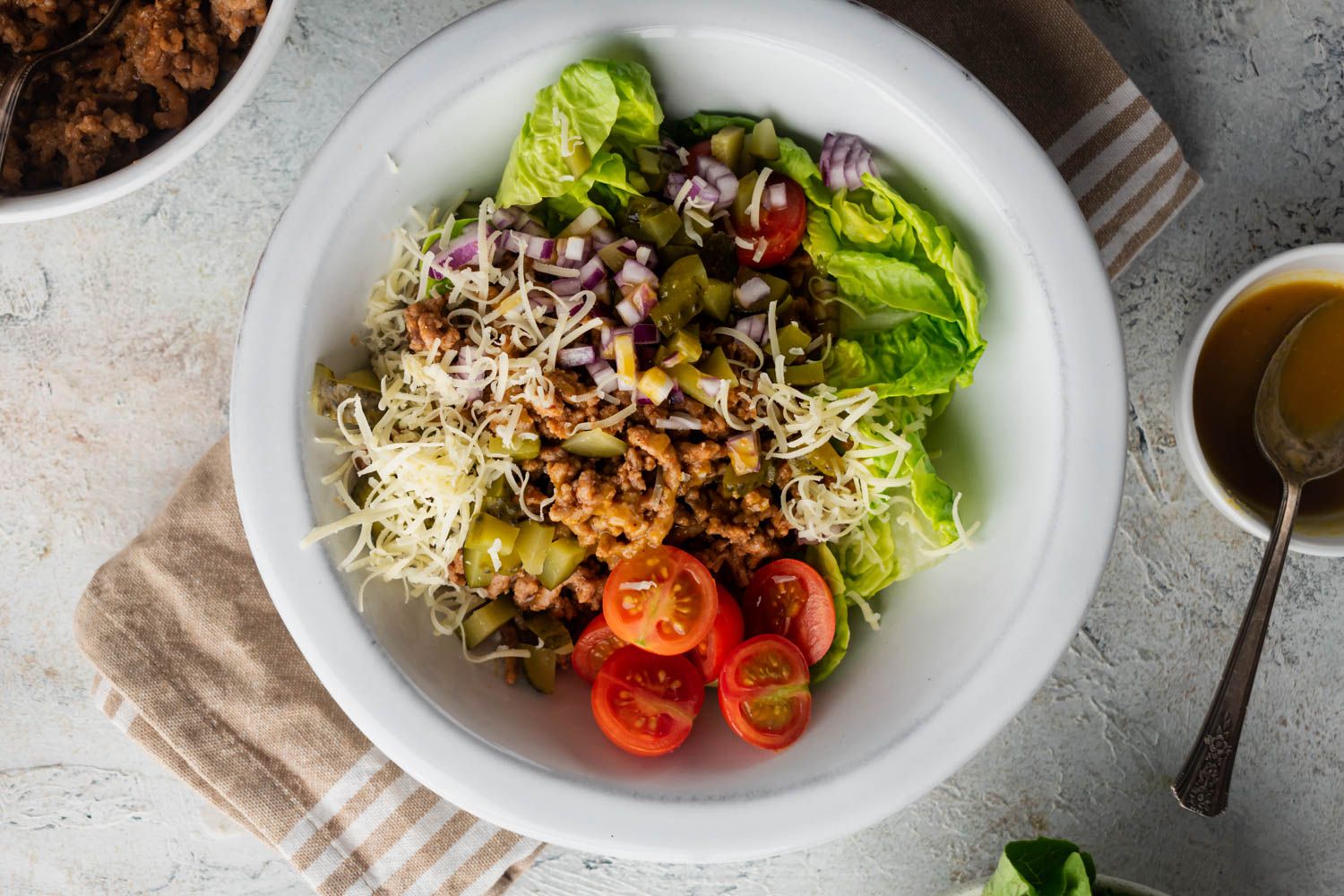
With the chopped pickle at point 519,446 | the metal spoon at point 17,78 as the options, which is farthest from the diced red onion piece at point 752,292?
the metal spoon at point 17,78

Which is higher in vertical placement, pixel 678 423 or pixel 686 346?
pixel 686 346

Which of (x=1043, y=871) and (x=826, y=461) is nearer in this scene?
(x=826, y=461)

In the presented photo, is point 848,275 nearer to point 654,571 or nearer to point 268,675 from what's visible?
point 654,571

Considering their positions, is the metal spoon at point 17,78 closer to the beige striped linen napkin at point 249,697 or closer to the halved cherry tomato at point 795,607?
the beige striped linen napkin at point 249,697

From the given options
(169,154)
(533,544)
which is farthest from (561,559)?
(169,154)

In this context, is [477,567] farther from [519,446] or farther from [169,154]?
[169,154]
